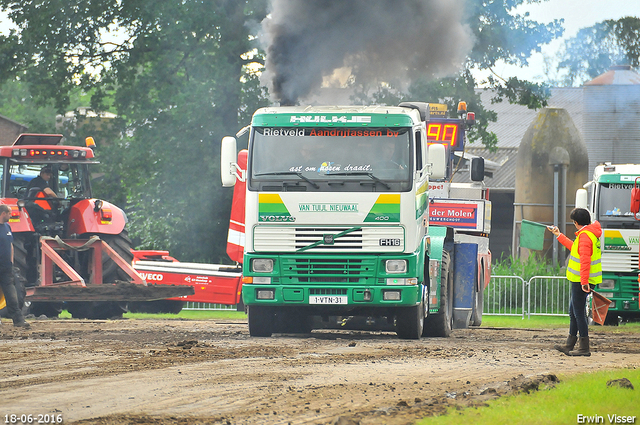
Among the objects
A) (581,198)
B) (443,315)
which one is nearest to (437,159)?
(443,315)

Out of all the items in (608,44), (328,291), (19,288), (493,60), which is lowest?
(19,288)

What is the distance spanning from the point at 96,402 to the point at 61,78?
23.5 m

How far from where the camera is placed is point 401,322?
44.0 feet

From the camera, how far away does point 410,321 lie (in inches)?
526

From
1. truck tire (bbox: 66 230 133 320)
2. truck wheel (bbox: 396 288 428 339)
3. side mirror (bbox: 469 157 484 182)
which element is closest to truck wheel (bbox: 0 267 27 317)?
truck tire (bbox: 66 230 133 320)

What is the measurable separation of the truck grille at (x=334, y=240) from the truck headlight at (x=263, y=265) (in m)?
0.15

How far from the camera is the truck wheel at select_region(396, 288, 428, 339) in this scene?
43.5 ft

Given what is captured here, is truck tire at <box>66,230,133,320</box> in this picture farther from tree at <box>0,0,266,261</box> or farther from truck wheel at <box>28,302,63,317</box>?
tree at <box>0,0,266,261</box>

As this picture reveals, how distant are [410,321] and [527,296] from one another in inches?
410

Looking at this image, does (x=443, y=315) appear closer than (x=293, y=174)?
No

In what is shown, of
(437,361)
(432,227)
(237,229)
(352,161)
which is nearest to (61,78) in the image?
(237,229)

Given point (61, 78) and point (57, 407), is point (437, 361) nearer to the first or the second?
point (57, 407)

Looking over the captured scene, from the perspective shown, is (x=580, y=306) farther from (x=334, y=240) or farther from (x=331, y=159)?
(x=331, y=159)

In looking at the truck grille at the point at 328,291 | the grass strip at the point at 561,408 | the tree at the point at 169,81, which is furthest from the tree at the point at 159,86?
the grass strip at the point at 561,408
